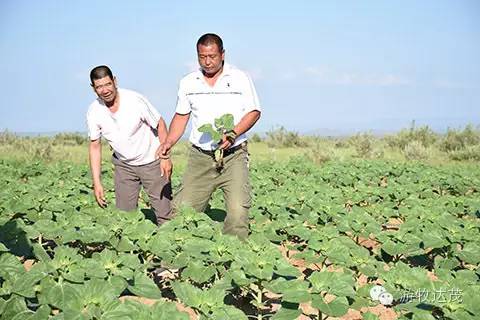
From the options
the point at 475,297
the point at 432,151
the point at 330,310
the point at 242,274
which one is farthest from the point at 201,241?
the point at 432,151

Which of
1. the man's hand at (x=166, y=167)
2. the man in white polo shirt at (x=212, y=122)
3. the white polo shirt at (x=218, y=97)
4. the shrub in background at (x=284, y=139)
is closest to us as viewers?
the man in white polo shirt at (x=212, y=122)

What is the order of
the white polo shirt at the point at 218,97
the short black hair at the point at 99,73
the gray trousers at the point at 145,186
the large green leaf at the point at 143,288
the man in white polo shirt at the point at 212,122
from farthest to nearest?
the gray trousers at the point at 145,186, the short black hair at the point at 99,73, the white polo shirt at the point at 218,97, the man in white polo shirt at the point at 212,122, the large green leaf at the point at 143,288

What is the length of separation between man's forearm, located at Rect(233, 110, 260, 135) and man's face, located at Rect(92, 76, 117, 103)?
1.35 metres

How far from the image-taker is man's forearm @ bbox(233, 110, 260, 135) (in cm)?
421

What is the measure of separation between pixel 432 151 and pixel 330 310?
18908mm

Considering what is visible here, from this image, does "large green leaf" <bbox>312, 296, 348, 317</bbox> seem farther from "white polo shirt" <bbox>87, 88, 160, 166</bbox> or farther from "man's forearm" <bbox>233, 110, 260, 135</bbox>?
"white polo shirt" <bbox>87, 88, 160, 166</bbox>

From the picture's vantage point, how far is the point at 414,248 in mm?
4434

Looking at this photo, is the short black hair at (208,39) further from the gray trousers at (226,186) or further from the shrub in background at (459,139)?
the shrub in background at (459,139)

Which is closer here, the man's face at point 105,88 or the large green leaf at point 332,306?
the large green leaf at point 332,306

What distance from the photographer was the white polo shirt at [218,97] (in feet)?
14.4

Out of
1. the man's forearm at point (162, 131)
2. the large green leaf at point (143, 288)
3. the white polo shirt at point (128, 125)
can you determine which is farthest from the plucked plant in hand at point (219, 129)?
the large green leaf at point (143, 288)

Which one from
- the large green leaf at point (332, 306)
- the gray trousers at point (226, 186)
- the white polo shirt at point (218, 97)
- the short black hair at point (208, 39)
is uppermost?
the short black hair at point (208, 39)

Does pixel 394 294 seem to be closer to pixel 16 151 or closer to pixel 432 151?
pixel 432 151

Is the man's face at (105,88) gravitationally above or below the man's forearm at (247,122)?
above
